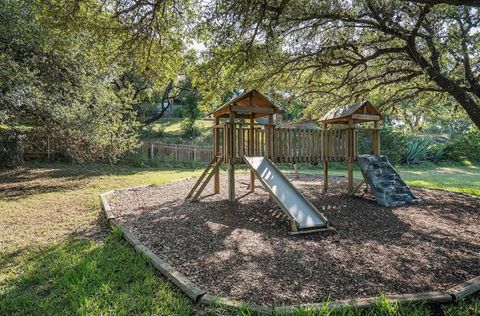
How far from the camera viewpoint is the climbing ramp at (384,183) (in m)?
7.43

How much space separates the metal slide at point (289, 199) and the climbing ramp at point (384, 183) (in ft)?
8.38

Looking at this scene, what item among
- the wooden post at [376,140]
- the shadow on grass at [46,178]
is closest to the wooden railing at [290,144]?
the wooden post at [376,140]

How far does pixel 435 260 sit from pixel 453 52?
5385 mm

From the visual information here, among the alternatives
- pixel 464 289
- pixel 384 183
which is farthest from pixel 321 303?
pixel 384 183

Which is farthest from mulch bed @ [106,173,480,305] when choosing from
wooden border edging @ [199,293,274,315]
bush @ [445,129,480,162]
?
bush @ [445,129,480,162]

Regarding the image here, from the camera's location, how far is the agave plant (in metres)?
20.4

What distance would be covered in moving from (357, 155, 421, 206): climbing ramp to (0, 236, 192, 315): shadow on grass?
5981 mm

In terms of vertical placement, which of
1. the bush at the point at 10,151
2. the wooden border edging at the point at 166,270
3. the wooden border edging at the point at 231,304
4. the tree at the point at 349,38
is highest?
the tree at the point at 349,38

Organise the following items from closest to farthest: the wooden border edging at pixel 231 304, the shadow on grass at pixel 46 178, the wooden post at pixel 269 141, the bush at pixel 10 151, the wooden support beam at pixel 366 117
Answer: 1. the wooden border edging at pixel 231 304
2. the wooden post at pixel 269 141
3. the wooden support beam at pixel 366 117
4. the shadow on grass at pixel 46 178
5. the bush at pixel 10 151

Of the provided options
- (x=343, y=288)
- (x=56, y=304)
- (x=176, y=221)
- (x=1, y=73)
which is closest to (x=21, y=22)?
(x=1, y=73)

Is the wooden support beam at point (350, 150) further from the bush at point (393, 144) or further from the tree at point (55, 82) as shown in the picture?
the bush at point (393, 144)

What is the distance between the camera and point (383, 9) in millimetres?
6129

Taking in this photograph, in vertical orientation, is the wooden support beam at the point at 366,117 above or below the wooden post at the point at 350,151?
above

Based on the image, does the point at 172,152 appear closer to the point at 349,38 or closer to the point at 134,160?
the point at 134,160
